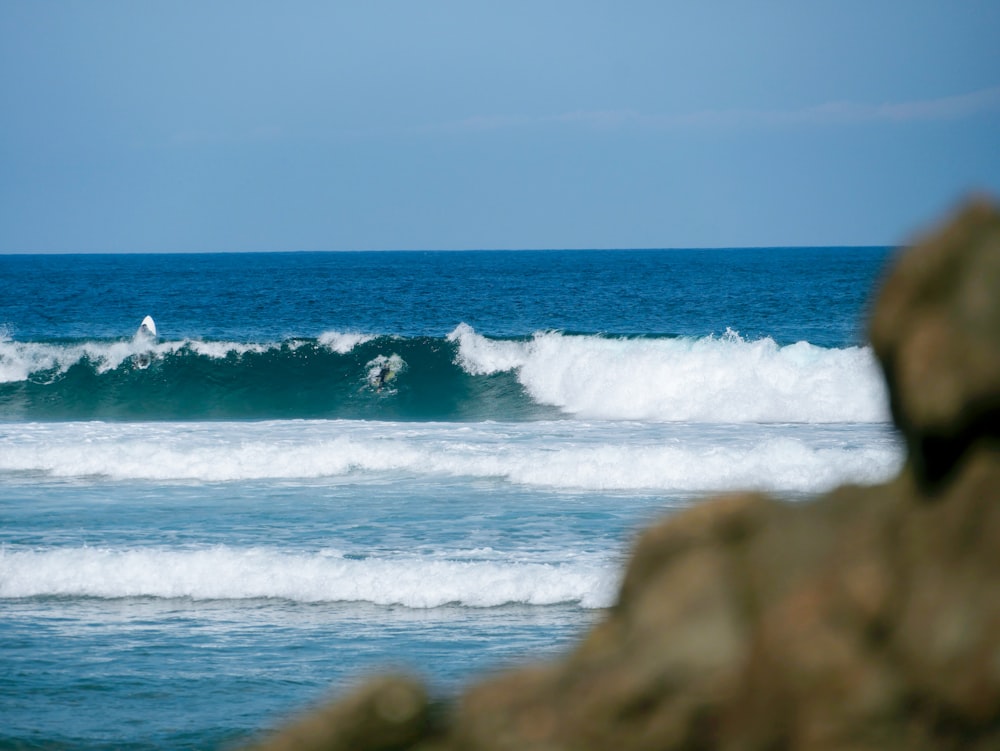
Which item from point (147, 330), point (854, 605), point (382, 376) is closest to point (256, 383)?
point (382, 376)

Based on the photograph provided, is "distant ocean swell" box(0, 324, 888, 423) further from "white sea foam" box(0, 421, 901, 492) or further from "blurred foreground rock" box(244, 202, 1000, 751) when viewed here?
"blurred foreground rock" box(244, 202, 1000, 751)

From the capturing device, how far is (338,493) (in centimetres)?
1333

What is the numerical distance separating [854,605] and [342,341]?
2765 centimetres

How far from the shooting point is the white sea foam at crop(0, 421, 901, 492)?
547 inches

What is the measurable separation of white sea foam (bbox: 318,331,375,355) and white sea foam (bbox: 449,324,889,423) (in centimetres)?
301

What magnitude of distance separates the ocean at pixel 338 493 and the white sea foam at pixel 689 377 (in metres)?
0.07

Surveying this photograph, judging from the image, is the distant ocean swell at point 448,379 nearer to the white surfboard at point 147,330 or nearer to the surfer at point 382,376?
the surfer at point 382,376

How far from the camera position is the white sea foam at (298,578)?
905cm

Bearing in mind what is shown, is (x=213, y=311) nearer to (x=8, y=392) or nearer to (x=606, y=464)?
(x=8, y=392)

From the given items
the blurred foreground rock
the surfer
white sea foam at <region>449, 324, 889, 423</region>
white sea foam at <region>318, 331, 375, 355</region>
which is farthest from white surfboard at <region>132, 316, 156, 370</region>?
the blurred foreground rock

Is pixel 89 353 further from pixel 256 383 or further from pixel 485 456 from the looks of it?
pixel 485 456

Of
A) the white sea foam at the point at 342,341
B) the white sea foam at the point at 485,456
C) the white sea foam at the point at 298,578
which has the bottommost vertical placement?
the white sea foam at the point at 298,578

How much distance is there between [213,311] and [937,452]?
50576mm

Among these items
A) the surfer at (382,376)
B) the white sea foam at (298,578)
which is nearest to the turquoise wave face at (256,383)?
the surfer at (382,376)
